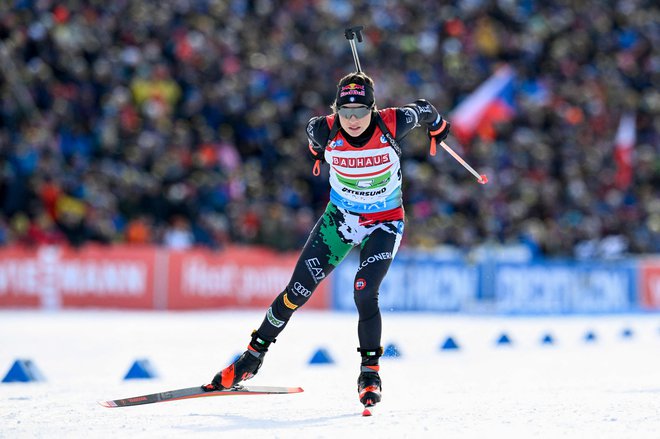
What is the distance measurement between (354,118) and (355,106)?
10cm

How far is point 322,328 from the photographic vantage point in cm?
1569

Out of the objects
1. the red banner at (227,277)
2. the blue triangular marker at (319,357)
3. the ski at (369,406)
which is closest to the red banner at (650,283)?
the red banner at (227,277)

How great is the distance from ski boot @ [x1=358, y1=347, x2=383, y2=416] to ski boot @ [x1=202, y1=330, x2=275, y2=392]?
75cm

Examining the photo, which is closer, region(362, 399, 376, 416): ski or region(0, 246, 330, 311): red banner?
region(362, 399, 376, 416): ski

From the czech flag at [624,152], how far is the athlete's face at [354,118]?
59.0ft

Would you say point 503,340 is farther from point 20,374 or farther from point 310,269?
point 20,374

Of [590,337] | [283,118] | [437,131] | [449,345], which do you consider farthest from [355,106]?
[283,118]

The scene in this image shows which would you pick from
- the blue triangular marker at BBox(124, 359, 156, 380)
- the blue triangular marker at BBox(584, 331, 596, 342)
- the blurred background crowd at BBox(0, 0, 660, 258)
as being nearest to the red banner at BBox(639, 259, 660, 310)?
the blurred background crowd at BBox(0, 0, 660, 258)

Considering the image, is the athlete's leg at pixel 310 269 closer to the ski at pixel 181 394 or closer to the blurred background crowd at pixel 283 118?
the ski at pixel 181 394

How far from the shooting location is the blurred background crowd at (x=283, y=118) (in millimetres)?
17562

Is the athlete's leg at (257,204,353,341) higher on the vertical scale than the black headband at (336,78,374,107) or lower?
lower

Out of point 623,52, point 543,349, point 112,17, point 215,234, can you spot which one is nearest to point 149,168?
point 215,234

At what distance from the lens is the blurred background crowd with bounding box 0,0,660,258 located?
1756 centimetres

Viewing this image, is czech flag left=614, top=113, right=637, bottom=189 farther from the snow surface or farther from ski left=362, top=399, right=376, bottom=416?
ski left=362, top=399, right=376, bottom=416
